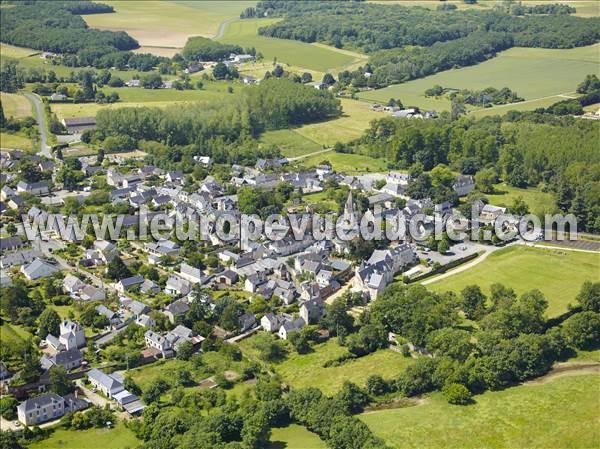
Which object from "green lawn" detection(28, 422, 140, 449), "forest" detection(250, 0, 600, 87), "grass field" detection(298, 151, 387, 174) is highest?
"forest" detection(250, 0, 600, 87)

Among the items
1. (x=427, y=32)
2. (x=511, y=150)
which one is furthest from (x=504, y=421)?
(x=427, y=32)

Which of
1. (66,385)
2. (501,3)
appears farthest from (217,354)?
(501,3)

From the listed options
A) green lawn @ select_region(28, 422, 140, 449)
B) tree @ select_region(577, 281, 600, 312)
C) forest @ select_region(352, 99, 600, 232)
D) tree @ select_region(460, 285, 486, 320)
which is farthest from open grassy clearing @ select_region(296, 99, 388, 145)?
green lawn @ select_region(28, 422, 140, 449)

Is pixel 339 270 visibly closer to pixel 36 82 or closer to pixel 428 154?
pixel 428 154

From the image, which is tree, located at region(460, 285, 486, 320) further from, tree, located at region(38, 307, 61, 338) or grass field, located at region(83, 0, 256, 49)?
grass field, located at region(83, 0, 256, 49)

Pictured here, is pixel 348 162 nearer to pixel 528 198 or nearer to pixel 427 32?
pixel 528 198
